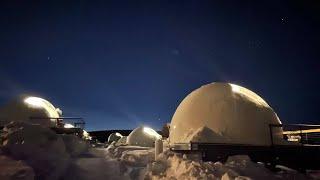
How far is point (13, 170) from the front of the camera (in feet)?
41.0

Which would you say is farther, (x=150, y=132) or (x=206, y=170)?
(x=150, y=132)

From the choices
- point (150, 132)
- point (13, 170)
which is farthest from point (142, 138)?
point (13, 170)

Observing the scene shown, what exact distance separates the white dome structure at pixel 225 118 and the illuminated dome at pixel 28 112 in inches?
789

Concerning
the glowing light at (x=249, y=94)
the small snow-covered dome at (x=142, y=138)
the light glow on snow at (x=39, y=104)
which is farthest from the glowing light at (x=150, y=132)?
the glowing light at (x=249, y=94)

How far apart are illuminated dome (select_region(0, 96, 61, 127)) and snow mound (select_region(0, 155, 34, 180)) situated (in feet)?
71.0

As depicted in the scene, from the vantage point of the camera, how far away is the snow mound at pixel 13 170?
12117 mm

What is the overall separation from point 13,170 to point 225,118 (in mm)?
11214

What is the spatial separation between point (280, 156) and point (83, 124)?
24.3 meters

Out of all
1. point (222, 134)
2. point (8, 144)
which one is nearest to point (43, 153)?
point (8, 144)

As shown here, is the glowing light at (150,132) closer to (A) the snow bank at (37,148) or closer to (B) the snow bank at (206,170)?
(A) the snow bank at (37,148)

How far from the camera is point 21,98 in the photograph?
37219 millimetres

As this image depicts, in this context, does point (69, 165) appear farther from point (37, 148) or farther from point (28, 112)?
point (28, 112)

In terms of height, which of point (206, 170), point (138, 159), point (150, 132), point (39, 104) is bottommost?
point (138, 159)

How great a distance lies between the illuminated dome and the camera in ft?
112
